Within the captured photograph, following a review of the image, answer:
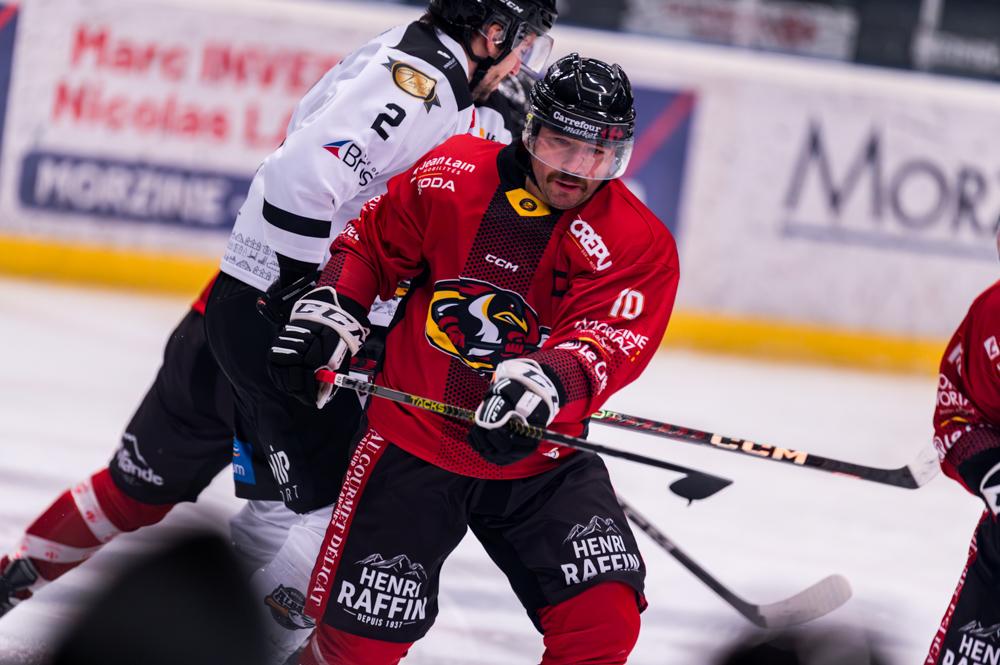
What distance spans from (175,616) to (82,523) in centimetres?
64

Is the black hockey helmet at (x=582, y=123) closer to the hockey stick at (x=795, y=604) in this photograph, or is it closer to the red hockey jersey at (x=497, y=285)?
the red hockey jersey at (x=497, y=285)

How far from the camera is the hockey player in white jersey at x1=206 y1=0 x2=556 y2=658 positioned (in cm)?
267

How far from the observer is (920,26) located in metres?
7.38

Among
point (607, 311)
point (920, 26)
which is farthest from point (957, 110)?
point (607, 311)

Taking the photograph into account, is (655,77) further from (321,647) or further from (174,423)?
(321,647)

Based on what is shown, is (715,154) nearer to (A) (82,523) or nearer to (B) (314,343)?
(A) (82,523)

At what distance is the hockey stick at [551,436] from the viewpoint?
2.24m

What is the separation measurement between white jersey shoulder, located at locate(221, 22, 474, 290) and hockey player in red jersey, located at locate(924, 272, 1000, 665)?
1036mm

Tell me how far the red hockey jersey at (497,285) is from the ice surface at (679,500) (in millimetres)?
516

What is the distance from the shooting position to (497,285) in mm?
2367

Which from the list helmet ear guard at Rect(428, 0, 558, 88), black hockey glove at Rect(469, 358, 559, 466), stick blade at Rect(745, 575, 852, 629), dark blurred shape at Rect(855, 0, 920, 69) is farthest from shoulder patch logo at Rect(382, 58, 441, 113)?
dark blurred shape at Rect(855, 0, 920, 69)

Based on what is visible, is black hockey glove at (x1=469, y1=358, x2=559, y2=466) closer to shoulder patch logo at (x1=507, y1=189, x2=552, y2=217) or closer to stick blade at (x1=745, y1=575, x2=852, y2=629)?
shoulder patch logo at (x1=507, y1=189, x2=552, y2=217)

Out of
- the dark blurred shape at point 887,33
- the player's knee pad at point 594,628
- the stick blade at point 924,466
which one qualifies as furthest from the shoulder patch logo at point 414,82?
the dark blurred shape at point 887,33

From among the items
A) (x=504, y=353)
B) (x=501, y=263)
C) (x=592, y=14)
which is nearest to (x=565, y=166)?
(x=501, y=263)
